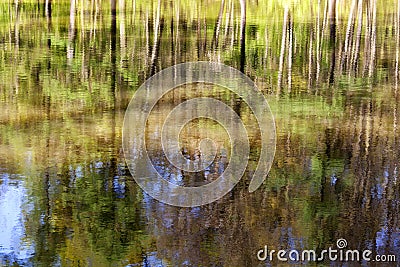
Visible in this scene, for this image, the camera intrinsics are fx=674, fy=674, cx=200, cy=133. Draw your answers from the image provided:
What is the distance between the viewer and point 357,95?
11.9 meters

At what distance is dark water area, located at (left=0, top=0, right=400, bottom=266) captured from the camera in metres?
6.09

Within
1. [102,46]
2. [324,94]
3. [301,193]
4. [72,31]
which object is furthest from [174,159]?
[72,31]

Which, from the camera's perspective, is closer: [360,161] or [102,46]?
[360,161]

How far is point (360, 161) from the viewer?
8.35 m

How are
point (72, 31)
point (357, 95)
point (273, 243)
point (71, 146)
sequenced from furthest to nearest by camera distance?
point (72, 31) < point (357, 95) < point (71, 146) < point (273, 243)

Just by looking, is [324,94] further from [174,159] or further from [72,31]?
[72,31]

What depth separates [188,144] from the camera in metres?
8.89

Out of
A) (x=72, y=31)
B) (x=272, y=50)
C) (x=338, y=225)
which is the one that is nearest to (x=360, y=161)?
(x=338, y=225)

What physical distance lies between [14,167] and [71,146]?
996mm

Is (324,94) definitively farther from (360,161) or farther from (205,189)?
(205,189)

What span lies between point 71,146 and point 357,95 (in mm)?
5526

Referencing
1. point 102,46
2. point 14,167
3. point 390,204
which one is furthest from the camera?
point 102,46

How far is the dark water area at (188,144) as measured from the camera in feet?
20.0

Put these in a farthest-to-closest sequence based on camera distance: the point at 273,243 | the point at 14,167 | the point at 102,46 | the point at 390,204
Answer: the point at 102,46 → the point at 14,167 → the point at 390,204 → the point at 273,243
